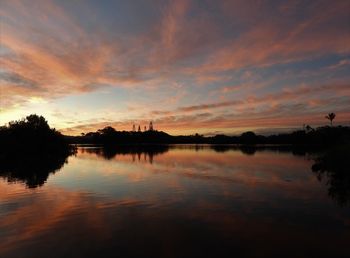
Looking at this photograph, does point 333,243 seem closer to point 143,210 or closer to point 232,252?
point 232,252

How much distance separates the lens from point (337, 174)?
44656mm

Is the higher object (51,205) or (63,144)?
(63,144)

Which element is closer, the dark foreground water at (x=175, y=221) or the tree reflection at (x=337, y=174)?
the dark foreground water at (x=175, y=221)

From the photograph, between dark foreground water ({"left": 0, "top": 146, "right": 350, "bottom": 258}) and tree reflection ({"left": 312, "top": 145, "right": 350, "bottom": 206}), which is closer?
dark foreground water ({"left": 0, "top": 146, "right": 350, "bottom": 258})

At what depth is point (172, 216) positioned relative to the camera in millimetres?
23328

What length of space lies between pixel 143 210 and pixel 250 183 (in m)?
19.2

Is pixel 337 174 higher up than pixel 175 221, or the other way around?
pixel 337 174

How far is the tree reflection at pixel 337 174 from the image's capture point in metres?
31.1

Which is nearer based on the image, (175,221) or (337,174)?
Answer: (175,221)

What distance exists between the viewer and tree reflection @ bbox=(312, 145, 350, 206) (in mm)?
31072

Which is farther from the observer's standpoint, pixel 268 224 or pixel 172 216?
pixel 172 216

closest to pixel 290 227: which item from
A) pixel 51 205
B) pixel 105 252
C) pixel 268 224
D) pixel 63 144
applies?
pixel 268 224

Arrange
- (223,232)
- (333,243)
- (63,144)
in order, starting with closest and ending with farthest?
1. (333,243)
2. (223,232)
3. (63,144)

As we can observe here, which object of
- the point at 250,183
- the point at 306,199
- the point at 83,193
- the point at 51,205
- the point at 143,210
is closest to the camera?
the point at 143,210
